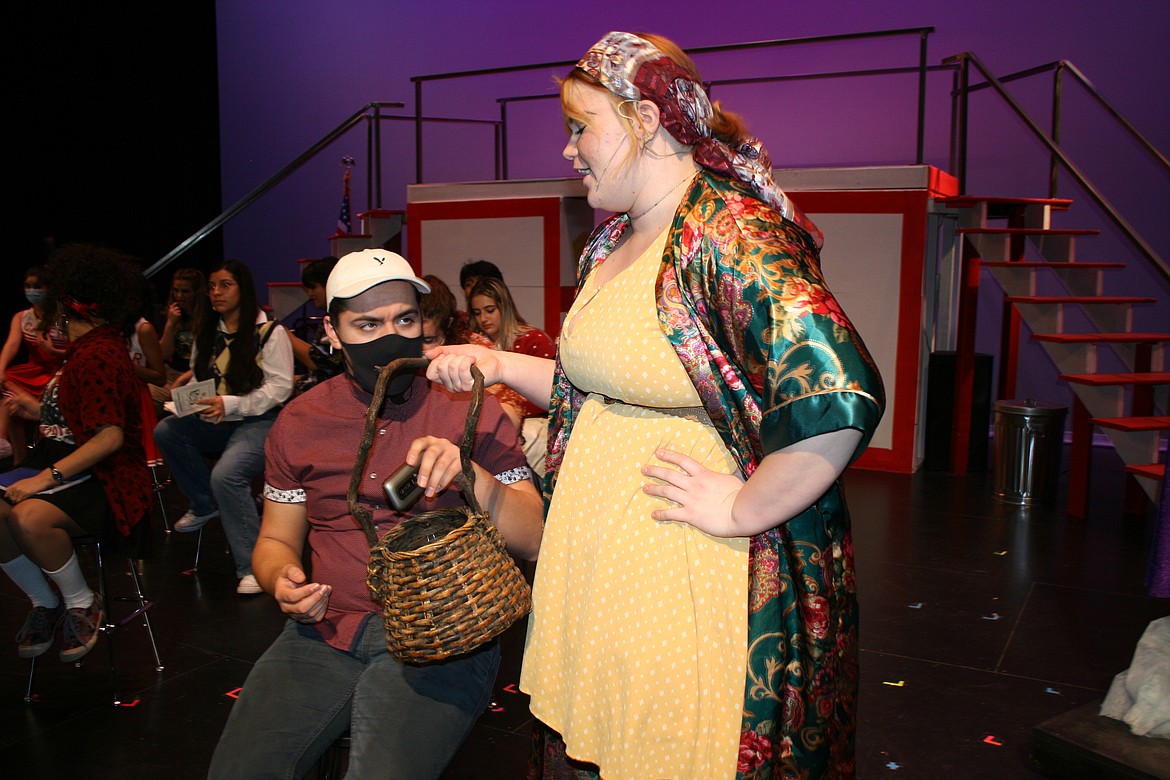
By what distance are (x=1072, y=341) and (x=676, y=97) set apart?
18.2 feet

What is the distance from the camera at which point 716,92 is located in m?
9.38

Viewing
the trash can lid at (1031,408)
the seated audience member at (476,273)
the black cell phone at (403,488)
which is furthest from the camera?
the trash can lid at (1031,408)

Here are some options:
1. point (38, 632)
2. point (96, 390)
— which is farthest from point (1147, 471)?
point (38, 632)

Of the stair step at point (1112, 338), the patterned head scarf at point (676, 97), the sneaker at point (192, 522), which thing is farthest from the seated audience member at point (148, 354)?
the stair step at point (1112, 338)

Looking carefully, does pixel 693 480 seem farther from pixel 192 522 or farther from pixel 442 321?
pixel 192 522

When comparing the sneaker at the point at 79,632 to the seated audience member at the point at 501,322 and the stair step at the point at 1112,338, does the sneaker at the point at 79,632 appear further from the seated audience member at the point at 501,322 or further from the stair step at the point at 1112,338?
the stair step at the point at 1112,338

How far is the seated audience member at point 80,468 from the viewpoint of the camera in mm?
3271

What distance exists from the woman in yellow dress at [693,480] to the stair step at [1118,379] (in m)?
5.02

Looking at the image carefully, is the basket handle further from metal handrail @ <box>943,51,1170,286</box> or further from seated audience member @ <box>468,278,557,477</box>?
metal handrail @ <box>943,51,1170,286</box>

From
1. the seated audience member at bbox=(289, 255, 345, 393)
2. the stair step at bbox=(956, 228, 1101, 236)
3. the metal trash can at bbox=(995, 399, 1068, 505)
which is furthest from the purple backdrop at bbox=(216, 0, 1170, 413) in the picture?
the seated audience member at bbox=(289, 255, 345, 393)

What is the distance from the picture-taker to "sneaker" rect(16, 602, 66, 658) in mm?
3426

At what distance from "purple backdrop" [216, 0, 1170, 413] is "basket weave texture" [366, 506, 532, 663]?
780 centimetres

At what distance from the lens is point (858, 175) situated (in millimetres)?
6848

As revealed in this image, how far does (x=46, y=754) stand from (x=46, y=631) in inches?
24.6
